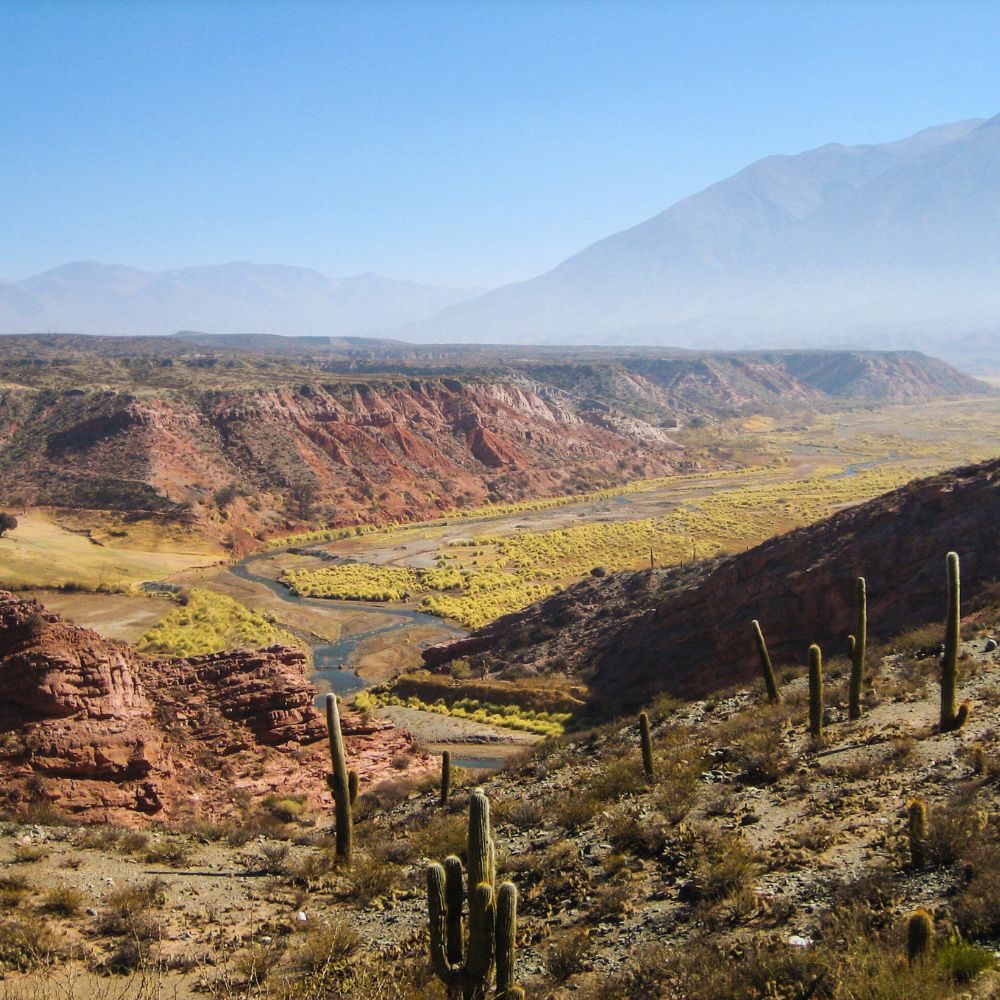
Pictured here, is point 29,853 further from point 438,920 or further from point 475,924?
point 475,924

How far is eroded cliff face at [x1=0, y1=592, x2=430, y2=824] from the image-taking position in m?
18.1

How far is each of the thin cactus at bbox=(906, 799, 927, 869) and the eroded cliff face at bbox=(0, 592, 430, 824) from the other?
1450 centimetres

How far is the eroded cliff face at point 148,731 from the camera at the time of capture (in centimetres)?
1814

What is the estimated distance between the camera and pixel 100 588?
47.8 m

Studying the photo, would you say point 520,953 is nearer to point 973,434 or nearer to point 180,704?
point 180,704

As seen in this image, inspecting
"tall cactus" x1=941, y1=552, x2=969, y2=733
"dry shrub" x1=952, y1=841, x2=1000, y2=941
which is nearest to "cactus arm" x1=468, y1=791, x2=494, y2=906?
"dry shrub" x1=952, y1=841, x2=1000, y2=941

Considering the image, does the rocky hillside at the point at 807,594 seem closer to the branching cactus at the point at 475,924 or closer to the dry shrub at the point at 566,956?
the dry shrub at the point at 566,956

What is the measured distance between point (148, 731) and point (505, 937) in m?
14.0

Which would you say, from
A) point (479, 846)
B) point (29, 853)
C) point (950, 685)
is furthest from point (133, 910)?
point (950, 685)

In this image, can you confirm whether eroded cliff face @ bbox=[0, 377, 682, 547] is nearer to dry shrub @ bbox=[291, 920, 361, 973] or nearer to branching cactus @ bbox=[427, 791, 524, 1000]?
dry shrub @ bbox=[291, 920, 361, 973]

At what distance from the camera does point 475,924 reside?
9008mm

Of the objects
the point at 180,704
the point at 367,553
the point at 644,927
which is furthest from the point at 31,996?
the point at 367,553

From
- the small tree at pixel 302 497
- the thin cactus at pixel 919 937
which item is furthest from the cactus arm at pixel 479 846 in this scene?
the small tree at pixel 302 497

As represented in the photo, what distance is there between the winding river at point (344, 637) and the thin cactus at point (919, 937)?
1200 inches
